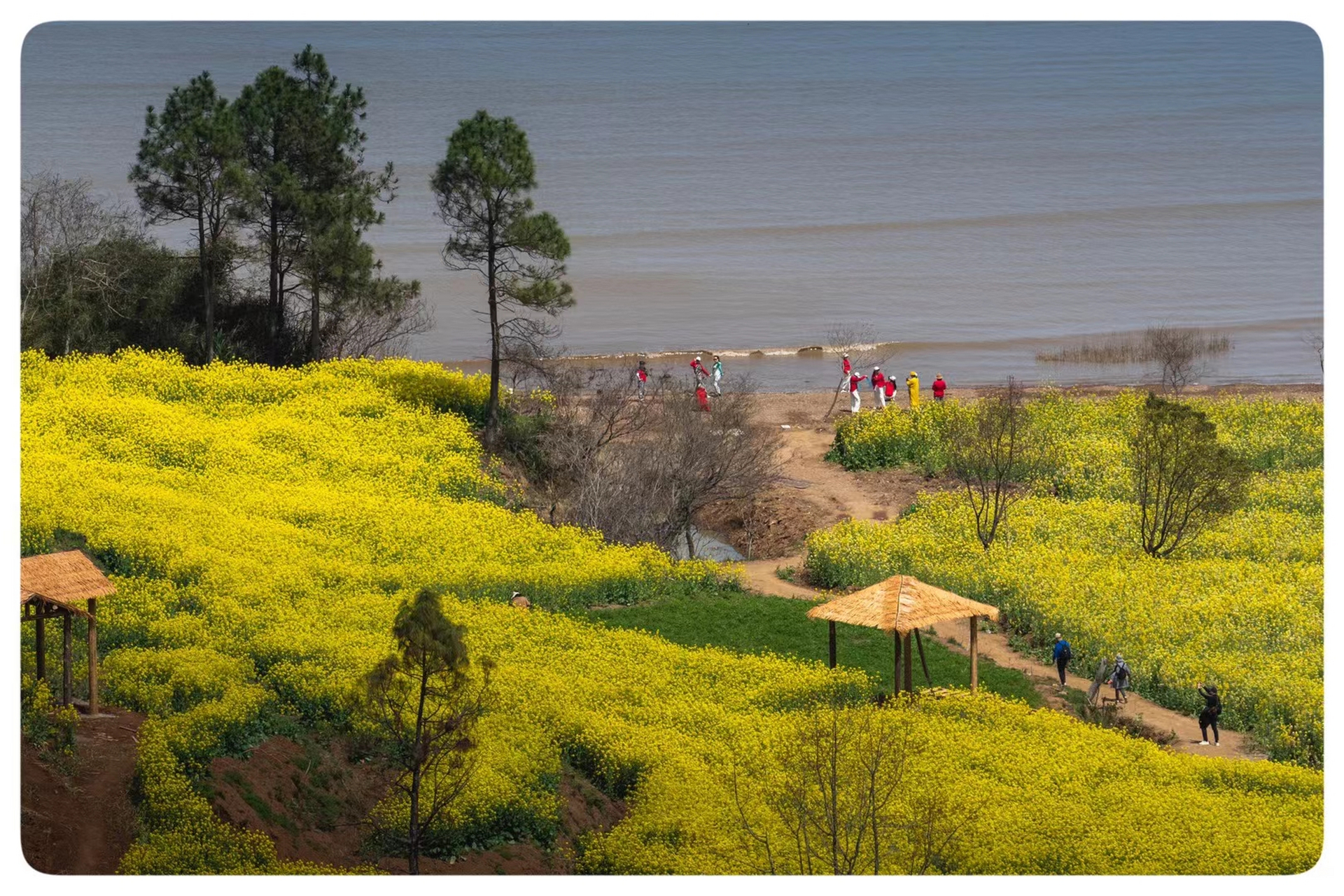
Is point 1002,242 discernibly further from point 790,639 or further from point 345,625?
point 345,625

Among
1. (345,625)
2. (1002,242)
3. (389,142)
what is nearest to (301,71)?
(345,625)

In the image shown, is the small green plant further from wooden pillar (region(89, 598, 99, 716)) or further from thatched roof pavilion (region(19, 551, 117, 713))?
wooden pillar (region(89, 598, 99, 716))

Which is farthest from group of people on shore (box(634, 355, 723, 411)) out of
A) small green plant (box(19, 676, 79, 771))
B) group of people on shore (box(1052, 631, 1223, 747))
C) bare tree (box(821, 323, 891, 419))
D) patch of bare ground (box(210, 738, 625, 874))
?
small green plant (box(19, 676, 79, 771))

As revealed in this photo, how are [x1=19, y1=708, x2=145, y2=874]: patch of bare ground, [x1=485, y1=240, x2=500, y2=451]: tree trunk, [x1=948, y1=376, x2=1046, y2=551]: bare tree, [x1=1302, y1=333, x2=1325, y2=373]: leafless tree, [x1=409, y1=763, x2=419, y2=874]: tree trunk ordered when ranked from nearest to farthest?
[x1=19, y1=708, x2=145, y2=874]: patch of bare ground, [x1=409, y1=763, x2=419, y2=874]: tree trunk, [x1=948, y1=376, x2=1046, y2=551]: bare tree, [x1=485, y1=240, x2=500, y2=451]: tree trunk, [x1=1302, y1=333, x2=1325, y2=373]: leafless tree

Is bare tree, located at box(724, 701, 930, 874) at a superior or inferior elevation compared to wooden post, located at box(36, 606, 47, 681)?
inferior

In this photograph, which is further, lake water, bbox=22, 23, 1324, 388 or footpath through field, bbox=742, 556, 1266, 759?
lake water, bbox=22, 23, 1324, 388

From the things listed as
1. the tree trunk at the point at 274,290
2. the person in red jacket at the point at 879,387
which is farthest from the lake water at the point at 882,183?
the tree trunk at the point at 274,290
